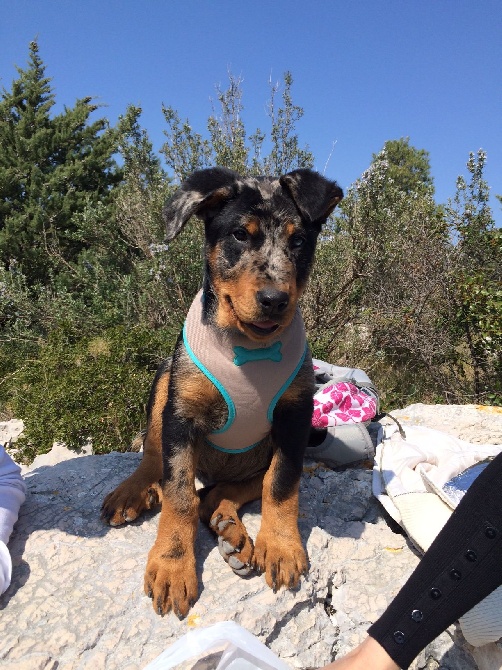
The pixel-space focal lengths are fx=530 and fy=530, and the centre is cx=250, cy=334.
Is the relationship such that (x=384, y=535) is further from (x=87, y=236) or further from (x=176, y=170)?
(x=87, y=236)

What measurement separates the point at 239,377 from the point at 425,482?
4.54 ft

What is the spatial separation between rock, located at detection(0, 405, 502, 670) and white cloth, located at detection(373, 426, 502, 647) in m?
0.15

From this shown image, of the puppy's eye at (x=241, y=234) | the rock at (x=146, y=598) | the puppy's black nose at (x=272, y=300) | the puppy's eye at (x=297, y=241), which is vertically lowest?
the rock at (x=146, y=598)

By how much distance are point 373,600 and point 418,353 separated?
166 inches

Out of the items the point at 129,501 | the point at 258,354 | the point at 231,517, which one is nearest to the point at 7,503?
the point at 129,501

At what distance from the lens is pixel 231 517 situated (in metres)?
2.70

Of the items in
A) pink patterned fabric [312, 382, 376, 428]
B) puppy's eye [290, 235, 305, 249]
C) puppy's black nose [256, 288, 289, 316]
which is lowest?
pink patterned fabric [312, 382, 376, 428]

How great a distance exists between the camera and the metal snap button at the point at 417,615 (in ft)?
6.37

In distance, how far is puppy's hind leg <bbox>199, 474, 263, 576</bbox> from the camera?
8.45ft

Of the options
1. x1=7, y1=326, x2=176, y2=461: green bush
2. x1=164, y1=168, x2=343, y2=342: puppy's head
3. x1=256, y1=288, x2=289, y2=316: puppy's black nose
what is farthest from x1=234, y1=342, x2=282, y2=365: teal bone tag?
x1=7, y1=326, x2=176, y2=461: green bush

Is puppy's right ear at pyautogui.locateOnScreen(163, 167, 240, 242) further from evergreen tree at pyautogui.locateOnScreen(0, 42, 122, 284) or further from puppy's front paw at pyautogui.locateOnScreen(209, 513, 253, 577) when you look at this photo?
evergreen tree at pyautogui.locateOnScreen(0, 42, 122, 284)

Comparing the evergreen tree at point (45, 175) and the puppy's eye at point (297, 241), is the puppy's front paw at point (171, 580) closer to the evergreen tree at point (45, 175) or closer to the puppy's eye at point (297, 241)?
the puppy's eye at point (297, 241)

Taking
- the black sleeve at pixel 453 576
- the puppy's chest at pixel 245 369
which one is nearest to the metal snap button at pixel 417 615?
the black sleeve at pixel 453 576

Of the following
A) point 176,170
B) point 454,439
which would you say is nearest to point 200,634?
point 454,439
